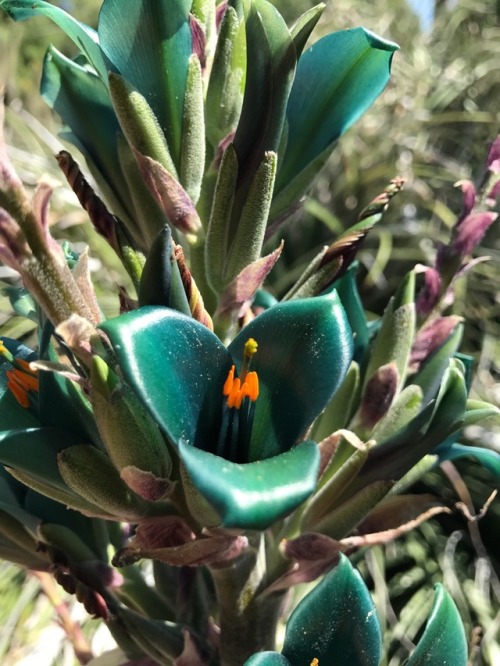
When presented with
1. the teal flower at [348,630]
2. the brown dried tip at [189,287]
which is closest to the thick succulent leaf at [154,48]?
the brown dried tip at [189,287]

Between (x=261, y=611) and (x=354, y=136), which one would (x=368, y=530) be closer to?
(x=261, y=611)

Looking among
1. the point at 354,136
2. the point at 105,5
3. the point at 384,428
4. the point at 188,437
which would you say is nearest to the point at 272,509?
the point at 188,437

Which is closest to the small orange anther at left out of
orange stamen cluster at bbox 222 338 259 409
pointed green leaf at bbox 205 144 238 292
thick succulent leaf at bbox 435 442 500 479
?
orange stamen cluster at bbox 222 338 259 409

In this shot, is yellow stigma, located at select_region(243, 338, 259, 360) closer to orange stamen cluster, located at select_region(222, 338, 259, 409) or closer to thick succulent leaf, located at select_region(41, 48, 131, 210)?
orange stamen cluster, located at select_region(222, 338, 259, 409)

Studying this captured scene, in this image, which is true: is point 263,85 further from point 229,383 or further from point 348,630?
point 348,630

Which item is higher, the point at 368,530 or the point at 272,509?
the point at 272,509

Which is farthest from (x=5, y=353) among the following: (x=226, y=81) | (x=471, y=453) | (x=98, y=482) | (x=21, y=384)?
(x=471, y=453)
